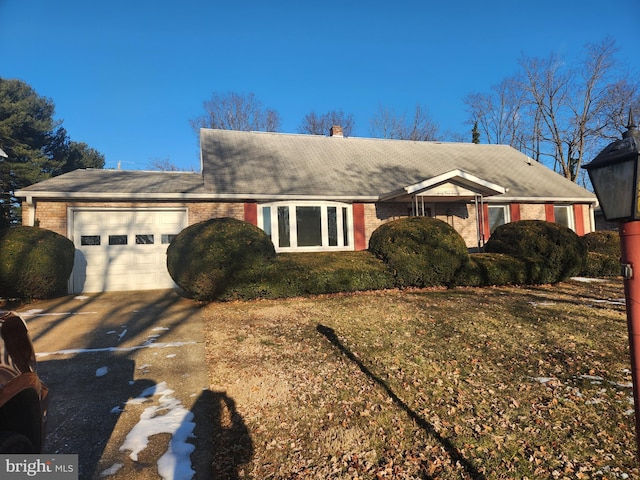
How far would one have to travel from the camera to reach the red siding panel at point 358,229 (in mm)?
13242

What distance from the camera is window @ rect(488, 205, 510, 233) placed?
15125 mm

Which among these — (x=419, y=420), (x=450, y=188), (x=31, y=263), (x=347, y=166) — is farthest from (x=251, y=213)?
(x=419, y=420)

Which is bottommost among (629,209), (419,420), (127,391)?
(419,420)

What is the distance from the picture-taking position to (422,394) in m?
4.11

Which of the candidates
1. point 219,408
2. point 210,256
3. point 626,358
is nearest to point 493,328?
point 626,358

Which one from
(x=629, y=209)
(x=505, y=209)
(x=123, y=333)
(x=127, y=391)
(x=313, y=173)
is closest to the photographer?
(x=629, y=209)

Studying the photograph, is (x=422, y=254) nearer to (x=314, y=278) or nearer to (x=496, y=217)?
(x=314, y=278)

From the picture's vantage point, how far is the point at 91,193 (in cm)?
1052

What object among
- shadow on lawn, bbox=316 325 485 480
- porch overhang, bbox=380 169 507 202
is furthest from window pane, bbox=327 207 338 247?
shadow on lawn, bbox=316 325 485 480

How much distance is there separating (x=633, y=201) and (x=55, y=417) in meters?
5.15

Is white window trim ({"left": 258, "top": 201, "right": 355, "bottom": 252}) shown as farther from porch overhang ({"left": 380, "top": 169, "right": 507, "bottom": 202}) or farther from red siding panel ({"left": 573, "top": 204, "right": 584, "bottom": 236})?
red siding panel ({"left": 573, "top": 204, "right": 584, "bottom": 236})

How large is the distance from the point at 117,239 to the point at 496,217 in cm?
1444

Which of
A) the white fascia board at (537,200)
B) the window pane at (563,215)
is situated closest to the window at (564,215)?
the window pane at (563,215)

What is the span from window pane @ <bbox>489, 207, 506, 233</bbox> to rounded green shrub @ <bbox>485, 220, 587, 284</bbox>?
11.9 feet
